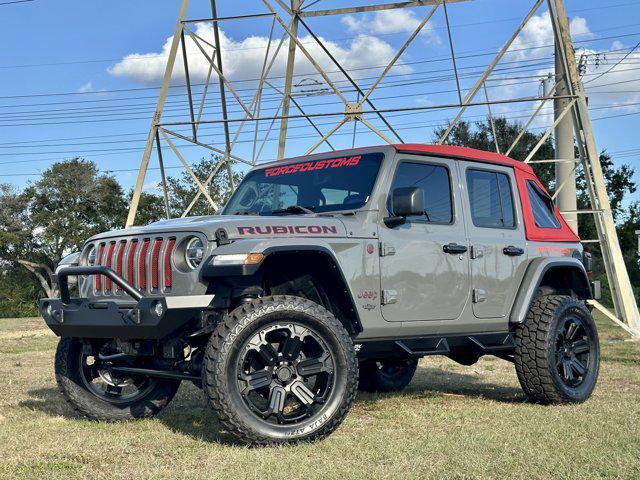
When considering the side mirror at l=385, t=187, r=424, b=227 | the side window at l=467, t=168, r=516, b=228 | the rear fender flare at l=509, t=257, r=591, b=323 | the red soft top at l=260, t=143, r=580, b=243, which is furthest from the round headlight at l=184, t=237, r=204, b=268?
the rear fender flare at l=509, t=257, r=591, b=323

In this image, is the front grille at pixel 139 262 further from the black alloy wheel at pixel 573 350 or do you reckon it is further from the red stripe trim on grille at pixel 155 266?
the black alloy wheel at pixel 573 350

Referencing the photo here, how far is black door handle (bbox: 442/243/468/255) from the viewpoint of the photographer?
6.77m

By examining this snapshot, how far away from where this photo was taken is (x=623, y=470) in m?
4.82

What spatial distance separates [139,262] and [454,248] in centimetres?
250

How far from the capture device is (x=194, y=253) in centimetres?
567

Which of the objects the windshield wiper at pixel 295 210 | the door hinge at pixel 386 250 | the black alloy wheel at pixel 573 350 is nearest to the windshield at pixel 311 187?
the windshield wiper at pixel 295 210

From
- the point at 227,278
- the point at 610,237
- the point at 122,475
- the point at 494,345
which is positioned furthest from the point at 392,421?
the point at 610,237

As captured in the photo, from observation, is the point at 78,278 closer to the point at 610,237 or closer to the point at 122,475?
the point at 122,475

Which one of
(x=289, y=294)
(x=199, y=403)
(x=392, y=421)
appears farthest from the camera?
(x=199, y=403)

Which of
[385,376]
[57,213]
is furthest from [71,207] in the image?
[385,376]

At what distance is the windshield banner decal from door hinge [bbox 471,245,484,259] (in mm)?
1203

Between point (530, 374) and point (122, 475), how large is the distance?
3862 millimetres

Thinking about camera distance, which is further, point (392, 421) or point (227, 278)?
point (392, 421)

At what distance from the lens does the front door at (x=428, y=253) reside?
6.38 meters
